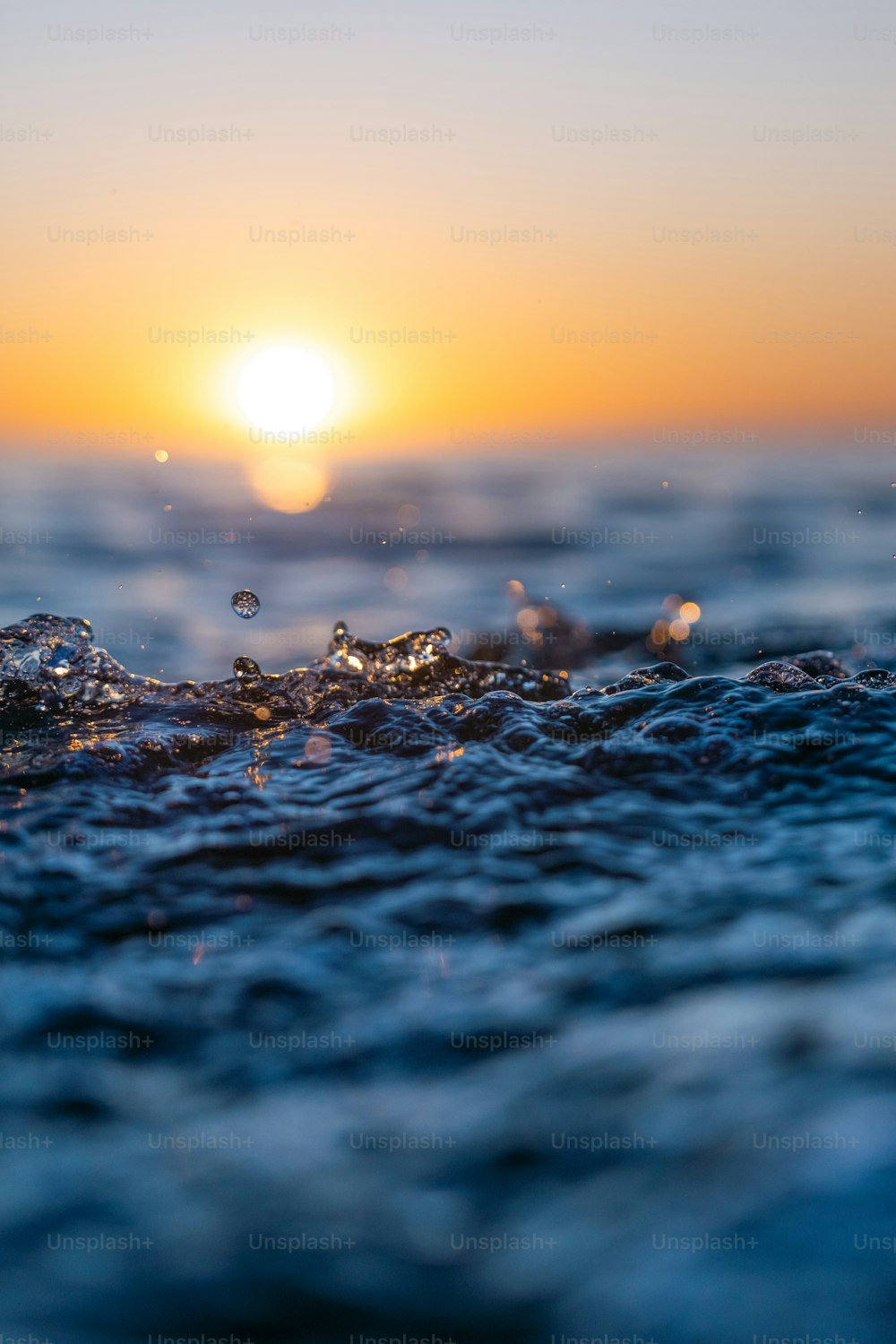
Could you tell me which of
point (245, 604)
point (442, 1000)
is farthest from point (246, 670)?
point (442, 1000)

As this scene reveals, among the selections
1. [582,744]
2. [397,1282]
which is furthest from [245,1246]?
[582,744]

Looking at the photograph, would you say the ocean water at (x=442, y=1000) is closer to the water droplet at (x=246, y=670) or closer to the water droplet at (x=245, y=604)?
the water droplet at (x=246, y=670)

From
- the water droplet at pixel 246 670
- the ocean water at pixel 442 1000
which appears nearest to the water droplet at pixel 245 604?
the ocean water at pixel 442 1000

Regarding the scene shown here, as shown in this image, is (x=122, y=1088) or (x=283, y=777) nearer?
(x=122, y=1088)

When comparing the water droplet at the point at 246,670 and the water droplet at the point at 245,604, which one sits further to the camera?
the water droplet at the point at 245,604

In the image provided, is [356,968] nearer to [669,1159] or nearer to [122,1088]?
[122,1088]

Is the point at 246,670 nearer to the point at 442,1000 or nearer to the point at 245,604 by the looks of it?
the point at 245,604

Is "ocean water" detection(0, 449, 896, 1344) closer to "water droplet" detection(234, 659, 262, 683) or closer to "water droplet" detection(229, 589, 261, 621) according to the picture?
"water droplet" detection(234, 659, 262, 683)
